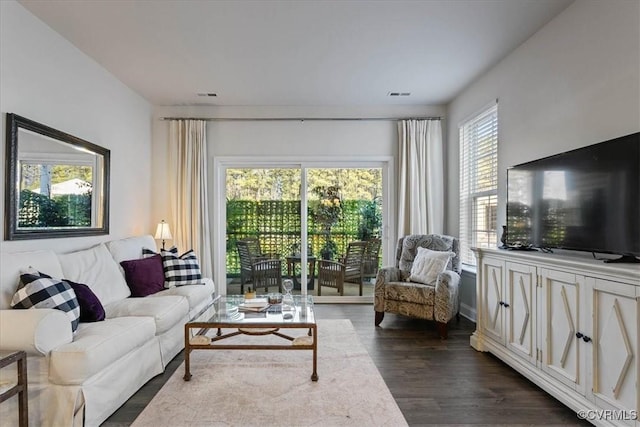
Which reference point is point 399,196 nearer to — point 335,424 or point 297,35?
point 297,35

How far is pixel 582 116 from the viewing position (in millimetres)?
2566

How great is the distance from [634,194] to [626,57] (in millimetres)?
920

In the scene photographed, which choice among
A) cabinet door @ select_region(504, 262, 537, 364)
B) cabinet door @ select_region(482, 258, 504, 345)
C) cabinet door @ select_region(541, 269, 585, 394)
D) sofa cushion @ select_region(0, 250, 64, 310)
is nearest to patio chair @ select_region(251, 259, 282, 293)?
sofa cushion @ select_region(0, 250, 64, 310)

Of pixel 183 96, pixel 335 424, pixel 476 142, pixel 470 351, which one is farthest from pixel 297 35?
pixel 470 351

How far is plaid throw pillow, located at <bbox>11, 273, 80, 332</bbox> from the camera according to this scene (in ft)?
7.00

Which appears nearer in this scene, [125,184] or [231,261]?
[125,184]

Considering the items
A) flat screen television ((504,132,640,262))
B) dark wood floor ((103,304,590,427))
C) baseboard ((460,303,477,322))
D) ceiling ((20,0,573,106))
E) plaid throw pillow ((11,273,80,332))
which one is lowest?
dark wood floor ((103,304,590,427))

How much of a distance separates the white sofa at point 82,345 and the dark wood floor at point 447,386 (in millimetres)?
167

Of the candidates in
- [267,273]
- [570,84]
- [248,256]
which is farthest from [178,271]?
[570,84]

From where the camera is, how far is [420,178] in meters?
4.89

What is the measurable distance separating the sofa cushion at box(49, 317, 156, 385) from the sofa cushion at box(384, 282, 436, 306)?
2.41 meters

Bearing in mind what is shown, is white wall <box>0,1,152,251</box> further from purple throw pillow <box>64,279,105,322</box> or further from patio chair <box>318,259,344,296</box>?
patio chair <box>318,259,344,296</box>

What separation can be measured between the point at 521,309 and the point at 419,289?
1167mm

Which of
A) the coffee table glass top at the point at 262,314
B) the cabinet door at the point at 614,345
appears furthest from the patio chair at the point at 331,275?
the cabinet door at the point at 614,345
